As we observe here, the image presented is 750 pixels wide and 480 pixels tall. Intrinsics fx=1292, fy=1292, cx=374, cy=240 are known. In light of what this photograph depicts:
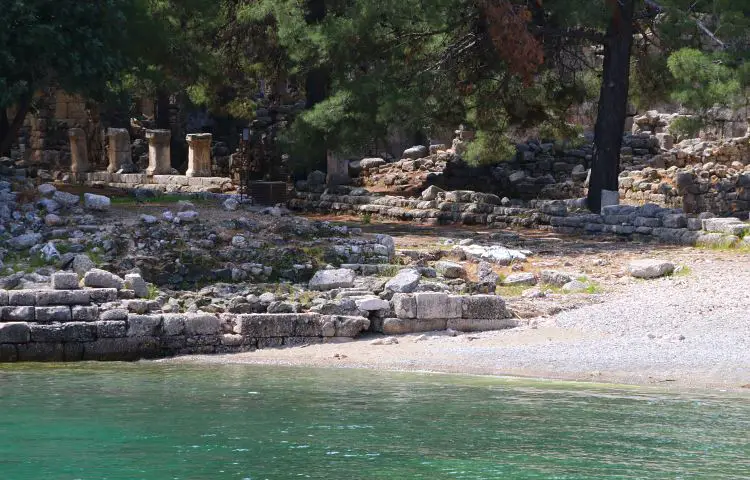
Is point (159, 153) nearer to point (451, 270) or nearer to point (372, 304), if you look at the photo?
point (451, 270)

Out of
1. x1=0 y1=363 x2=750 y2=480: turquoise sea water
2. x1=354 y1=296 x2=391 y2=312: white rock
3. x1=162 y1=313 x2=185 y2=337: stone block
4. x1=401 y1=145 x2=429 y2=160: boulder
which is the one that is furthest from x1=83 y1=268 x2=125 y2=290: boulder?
x1=401 y1=145 x2=429 y2=160: boulder

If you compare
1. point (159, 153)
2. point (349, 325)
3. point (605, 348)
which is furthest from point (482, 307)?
point (159, 153)

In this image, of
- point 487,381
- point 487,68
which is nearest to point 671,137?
point 487,68

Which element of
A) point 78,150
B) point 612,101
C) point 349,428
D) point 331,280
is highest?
point 78,150

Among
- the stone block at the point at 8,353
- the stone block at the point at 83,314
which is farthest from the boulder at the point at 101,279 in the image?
the stone block at the point at 8,353

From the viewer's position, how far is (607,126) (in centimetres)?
Answer: 2369

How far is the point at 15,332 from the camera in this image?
1357cm

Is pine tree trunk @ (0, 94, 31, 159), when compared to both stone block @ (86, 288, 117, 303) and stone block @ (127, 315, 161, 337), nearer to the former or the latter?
stone block @ (86, 288, 117, 303)

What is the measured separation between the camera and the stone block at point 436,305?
14.8 m

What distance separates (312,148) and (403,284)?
1076cm

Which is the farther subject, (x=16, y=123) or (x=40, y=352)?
(x=16, y=123)

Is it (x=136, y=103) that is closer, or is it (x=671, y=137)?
(x=671, y=137)

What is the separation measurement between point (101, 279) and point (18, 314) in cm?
114

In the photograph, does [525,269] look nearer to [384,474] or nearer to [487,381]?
[487,381]
